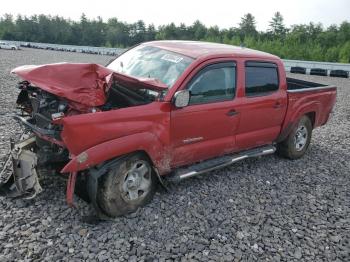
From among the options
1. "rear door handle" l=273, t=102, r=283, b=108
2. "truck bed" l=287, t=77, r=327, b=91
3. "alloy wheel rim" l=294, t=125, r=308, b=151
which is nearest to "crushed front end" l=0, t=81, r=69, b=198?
"rear door handle" l=273, t=102, r=283, b=108

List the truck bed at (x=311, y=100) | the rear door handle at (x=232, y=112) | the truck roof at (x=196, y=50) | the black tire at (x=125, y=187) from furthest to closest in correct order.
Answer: the truck bed at (x=311, y=100) → the rear door handle at (x=232, y=112) → the truck roof at (x=196, y=50) → the black tire at (x=125, y=187)

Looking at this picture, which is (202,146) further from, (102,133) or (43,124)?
(43,124)

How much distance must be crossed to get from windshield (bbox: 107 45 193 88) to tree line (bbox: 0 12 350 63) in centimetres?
5805

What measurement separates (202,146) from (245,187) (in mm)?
1026

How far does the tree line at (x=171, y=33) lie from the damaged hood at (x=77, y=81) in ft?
195

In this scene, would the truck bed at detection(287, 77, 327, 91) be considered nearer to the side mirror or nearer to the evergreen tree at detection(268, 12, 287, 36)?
the side mirror

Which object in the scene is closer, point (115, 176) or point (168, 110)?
point (115, 176)

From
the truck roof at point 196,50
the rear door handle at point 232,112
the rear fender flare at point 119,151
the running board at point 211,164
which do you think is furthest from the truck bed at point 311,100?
the rear fender flare at point 119,151

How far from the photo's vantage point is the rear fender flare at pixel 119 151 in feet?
11.4

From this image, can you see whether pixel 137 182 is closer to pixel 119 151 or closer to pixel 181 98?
pixel 119 151

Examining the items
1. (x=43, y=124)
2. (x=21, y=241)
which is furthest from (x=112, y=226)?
(x=43, y=124)

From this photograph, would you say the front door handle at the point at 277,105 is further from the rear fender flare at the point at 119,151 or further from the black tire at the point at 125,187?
the black tire at the point at 125,187

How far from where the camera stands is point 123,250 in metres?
3.51

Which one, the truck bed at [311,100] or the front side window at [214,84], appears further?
the truck bed at [311,100]
